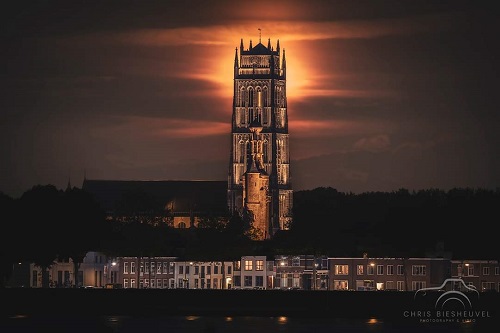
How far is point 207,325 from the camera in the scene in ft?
555

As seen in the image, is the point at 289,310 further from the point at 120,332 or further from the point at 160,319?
the point at 120,332

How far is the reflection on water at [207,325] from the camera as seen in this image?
16750 centimetres

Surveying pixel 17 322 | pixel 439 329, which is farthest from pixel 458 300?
pixel 17 322

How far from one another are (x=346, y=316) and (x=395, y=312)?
3.96 metres
